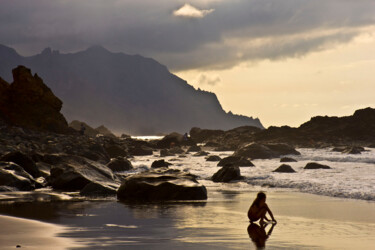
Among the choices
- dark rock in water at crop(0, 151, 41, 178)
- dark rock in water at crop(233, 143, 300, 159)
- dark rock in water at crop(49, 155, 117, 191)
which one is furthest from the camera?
dark rock in water at crop(233, 143, 300, 159)

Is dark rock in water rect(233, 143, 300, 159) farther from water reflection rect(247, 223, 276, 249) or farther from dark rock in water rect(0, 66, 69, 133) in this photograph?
water reflection rect(247, 223, 276, 249)

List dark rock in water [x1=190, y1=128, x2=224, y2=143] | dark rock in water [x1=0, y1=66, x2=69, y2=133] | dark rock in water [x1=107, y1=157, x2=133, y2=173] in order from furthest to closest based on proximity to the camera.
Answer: dark rock in water [x1=190, y1=128, x2=224, y2=143] → dark rock in water [x1=0, y1=66, x2=69, y2=133] → dark rock in water [x1=107, y1=157, x2=133, y2=173]

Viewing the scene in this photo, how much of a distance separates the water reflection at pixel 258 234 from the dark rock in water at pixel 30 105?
5419cm

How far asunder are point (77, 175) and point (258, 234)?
12.2 m

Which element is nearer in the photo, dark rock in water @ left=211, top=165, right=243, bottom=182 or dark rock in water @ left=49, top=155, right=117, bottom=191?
dark rock in water @ left=49, top=155, right=117, bottom=191

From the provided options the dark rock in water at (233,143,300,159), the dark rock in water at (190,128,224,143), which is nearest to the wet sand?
the dark rock in water at (233,143,300,159)

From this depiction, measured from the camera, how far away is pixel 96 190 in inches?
817

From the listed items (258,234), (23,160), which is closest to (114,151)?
(23,160)

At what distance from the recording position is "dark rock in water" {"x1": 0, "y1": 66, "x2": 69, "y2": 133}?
65188 mm

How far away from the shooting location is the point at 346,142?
8469cm

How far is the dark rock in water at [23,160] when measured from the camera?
25.5 meters

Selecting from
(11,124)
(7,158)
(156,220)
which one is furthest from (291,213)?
(11,124)

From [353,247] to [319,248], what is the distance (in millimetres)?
676

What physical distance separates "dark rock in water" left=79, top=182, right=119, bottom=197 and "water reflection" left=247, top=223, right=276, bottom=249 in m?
8.61
